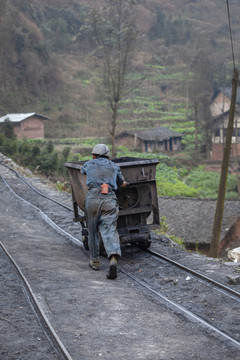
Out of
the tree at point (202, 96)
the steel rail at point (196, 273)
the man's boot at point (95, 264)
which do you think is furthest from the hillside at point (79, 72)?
the man's boot at point (95, 264)

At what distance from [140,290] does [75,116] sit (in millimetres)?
58832

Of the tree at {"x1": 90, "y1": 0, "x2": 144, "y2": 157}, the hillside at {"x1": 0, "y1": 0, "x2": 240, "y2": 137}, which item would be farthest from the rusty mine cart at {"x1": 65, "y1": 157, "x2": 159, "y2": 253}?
the hillside at {"x1": 0, "y1": 0, "x2": 240, "y2": 137}

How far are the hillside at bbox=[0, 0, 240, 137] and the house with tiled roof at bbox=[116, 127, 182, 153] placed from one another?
270 centimetres

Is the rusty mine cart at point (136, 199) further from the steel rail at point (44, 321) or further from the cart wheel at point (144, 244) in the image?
the steel rail at point (44, 321)

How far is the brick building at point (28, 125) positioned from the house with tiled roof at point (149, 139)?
9510 millimetres

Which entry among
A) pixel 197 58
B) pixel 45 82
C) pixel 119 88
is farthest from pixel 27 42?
pixel 119 88

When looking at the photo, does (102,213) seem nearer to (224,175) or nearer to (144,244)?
(144,244)

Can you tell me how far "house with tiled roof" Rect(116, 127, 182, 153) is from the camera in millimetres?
55906

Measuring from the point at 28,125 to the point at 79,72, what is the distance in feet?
103

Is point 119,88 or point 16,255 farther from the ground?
point 119,88

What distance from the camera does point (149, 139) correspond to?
5572cm

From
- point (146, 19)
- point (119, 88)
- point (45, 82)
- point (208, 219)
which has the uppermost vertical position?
point (146, 19)

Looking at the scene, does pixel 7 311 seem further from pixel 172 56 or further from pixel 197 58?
pixel 172 56

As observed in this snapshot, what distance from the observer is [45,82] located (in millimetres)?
70375
